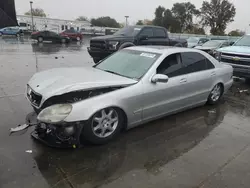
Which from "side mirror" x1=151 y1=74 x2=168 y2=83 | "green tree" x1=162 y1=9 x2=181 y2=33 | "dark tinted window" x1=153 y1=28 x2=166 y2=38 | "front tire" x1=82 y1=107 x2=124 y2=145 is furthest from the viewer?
"green tree" x1=162 y1=9 x2=181 y2=33

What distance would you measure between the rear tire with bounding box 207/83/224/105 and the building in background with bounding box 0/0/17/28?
445 centimetres

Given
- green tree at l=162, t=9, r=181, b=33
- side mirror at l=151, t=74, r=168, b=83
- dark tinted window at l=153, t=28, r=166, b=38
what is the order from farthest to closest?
green tree at l=162, t=9, r=181, b=33
dark tinted window at l=153, t=28, r=166, b=38
side mirror at l=151, t=74, r=168, b=83

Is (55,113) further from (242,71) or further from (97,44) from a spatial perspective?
(97,44)

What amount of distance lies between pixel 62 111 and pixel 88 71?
137 cm

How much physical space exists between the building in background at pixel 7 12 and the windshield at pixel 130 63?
188cm

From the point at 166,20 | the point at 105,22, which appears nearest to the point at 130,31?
the point at 166,20

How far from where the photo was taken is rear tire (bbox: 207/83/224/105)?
555 centimetres

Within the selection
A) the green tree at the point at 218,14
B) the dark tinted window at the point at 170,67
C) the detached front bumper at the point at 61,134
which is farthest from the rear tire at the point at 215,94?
the green tree at the point at 218,14

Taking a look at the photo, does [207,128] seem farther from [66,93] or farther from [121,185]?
[66,93]

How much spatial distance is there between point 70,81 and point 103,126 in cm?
88

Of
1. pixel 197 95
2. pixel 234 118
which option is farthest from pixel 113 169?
pixel 234 118

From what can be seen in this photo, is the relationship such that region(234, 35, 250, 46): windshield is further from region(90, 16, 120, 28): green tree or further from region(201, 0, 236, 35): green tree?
region(90, 16, 120, 28): green tree

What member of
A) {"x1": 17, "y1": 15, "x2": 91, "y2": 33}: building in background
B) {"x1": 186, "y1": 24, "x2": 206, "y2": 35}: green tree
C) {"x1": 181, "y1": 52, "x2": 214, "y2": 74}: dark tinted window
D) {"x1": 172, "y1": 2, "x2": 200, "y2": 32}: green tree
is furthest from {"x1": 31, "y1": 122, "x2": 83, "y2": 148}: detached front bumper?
{"x1": 172, "y1": 2, "x2": 200, "y2": 32}: green tree

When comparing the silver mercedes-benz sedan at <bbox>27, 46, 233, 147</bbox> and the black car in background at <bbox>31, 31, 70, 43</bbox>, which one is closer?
the silver mercedes-benz sedan at <bbox>27, 46, 233, 147</bbox>
